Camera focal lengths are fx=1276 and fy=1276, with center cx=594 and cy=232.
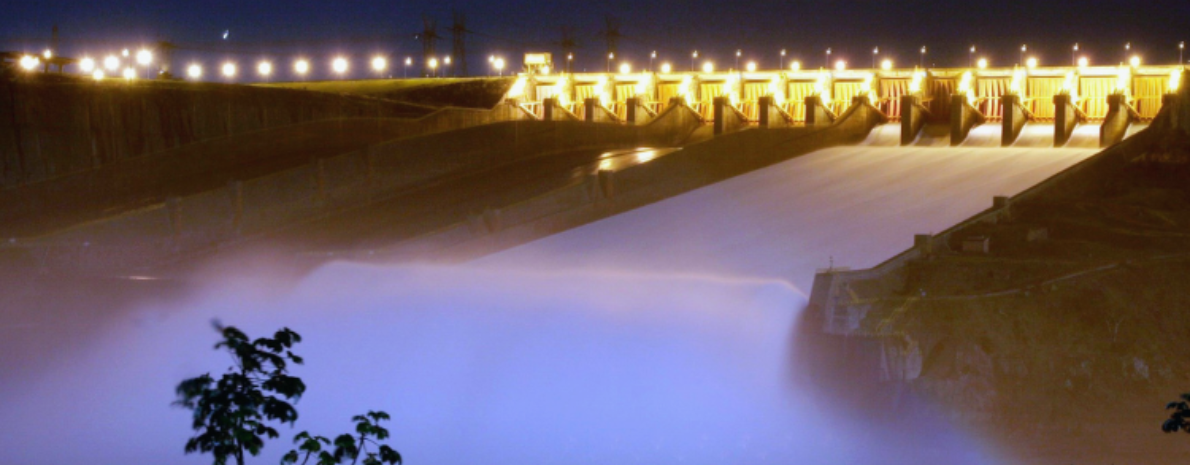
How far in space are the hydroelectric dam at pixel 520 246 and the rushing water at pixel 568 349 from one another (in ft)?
0.18

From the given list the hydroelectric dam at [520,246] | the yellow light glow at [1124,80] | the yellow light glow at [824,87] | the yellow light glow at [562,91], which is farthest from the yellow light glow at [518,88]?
the yellow light glow at [1124,80]

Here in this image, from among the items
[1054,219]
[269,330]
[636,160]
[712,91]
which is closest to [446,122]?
[636,160]

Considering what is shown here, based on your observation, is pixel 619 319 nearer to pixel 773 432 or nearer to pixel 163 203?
pixel 773 432

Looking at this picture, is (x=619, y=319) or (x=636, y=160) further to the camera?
(x=636, y=160)

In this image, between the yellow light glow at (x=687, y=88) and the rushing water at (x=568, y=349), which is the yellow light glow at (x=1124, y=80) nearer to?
the rushing water at (x=568, y=349)

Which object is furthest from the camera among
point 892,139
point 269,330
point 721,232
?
point 892,139

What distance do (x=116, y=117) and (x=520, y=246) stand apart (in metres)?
9.31

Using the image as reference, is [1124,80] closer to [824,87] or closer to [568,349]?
[824,87]

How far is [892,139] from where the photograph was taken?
31156mm

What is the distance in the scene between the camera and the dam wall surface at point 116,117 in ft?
81.5

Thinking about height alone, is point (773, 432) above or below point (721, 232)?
below

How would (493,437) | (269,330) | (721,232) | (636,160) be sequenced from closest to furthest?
(493,437), (269,330), (721,232), (636,160)

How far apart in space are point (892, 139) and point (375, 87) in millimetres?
18250

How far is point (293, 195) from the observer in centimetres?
2542
